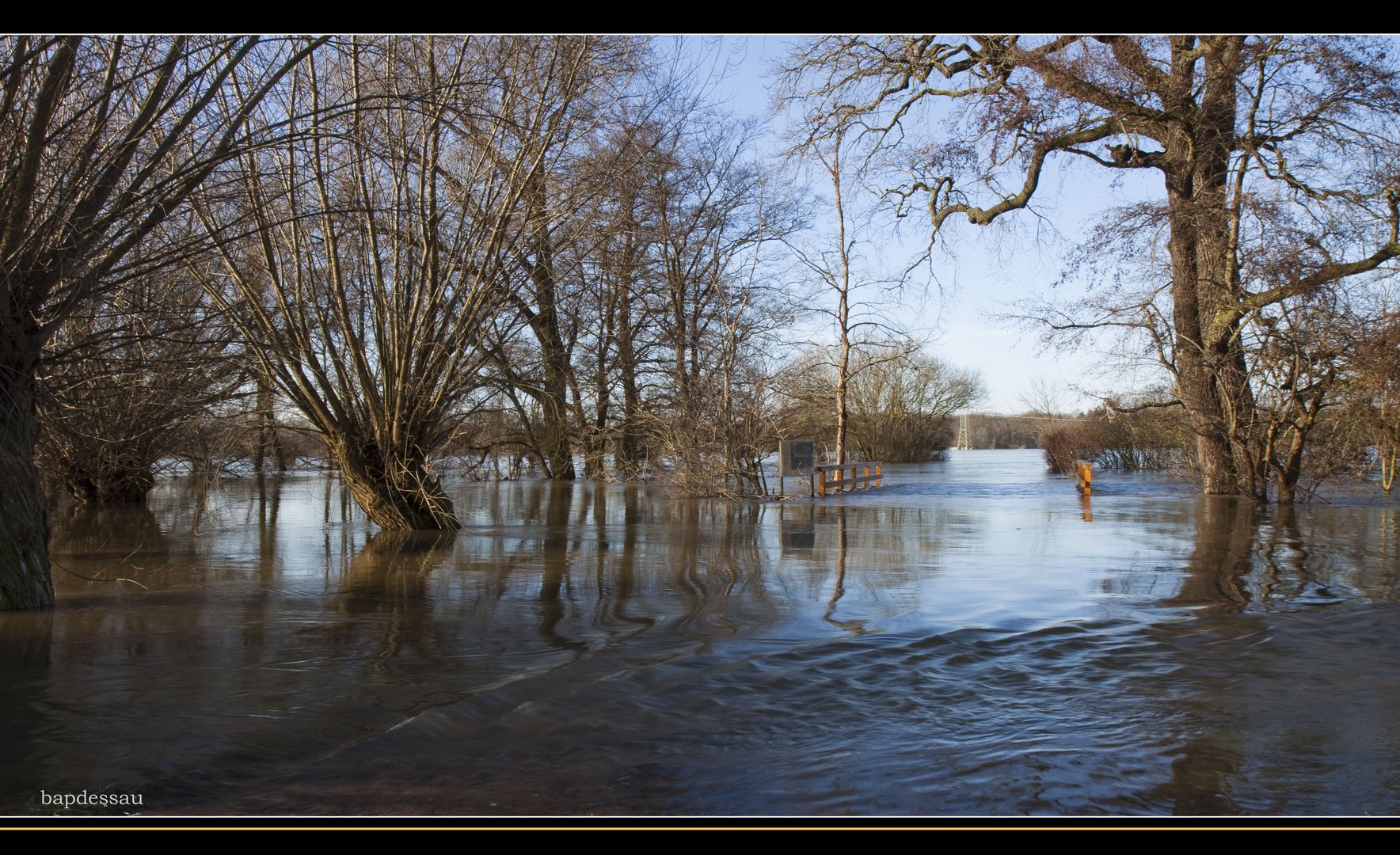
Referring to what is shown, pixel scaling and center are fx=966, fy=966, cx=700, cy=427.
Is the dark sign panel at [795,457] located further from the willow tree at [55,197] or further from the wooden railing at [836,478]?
the willow tree at [55,197]

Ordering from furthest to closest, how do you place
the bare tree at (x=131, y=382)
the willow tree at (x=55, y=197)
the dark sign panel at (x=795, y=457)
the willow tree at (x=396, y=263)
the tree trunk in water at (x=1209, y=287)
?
1. the dark sign panel at (x=795, y=457)
2. the tree trunk in water at (x=1209, y=287)
3. the willow tree at (x=396, y=263)
4. the bare tree at (x=131, y=382)
5. the willow tree at (x=55, y=197)

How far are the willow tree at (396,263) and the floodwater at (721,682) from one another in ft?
8.27

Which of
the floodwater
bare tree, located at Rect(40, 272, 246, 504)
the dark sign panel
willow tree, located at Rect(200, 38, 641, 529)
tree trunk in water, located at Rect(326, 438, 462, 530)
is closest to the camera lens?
the floodwater

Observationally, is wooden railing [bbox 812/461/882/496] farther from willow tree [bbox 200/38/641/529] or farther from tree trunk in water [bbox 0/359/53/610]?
tree trunk in water [bbox 0/359/53/610]

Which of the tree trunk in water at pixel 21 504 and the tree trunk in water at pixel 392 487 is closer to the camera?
the tree trunk in water at pixel 21 504

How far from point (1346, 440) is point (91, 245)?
61.5 ft

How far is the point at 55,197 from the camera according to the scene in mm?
7488

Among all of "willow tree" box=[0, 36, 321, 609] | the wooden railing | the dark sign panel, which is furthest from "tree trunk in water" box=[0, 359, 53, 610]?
the wooden railing

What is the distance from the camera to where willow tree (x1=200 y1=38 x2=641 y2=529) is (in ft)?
40.1

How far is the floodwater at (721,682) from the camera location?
407 cm

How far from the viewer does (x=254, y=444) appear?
18.4m

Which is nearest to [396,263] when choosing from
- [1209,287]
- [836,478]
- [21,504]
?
[21,504]

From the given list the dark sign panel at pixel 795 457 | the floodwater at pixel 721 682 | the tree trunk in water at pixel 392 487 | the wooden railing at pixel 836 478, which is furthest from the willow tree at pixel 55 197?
the wooden railing at pixel 836 478
